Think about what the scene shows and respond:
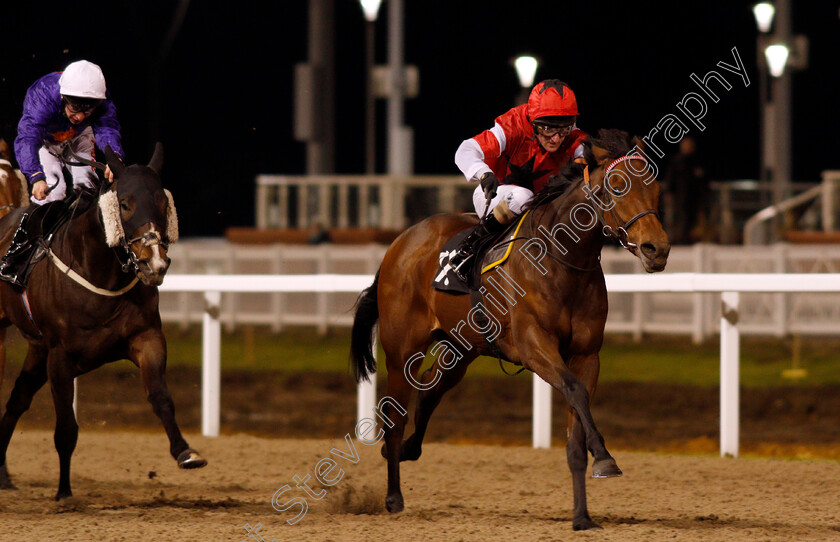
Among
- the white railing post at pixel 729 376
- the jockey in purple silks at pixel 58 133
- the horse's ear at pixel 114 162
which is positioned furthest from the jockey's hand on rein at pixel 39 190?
the white railing post at pixel 729 376

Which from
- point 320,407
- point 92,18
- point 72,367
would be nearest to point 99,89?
point 72,367

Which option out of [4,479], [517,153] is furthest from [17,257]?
[517,153]

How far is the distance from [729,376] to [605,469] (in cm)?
272

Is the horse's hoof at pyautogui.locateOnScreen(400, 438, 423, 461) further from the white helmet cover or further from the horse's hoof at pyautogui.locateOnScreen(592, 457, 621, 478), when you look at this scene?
the white helmet cover

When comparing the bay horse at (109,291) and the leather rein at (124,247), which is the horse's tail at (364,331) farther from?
the leather rein at (124,247)

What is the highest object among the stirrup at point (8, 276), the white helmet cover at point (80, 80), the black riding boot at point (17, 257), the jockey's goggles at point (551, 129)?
the white helmet cover at point (80, 80)

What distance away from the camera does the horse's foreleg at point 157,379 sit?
547cm

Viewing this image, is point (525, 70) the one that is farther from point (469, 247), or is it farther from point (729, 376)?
point (469, 247)

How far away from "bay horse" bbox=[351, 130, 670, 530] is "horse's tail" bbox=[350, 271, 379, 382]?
0.88 ft

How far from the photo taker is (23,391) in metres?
6.56

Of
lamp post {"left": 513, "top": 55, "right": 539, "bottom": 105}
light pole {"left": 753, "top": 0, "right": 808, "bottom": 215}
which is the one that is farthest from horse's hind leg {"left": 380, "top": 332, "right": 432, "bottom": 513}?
light pole {"left": 753, "top": 0, "right": 808, "bottom": 215}

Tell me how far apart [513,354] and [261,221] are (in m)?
12.5

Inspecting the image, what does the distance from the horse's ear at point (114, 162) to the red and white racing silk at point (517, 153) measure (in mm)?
1501

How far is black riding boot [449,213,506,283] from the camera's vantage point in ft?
19.1
